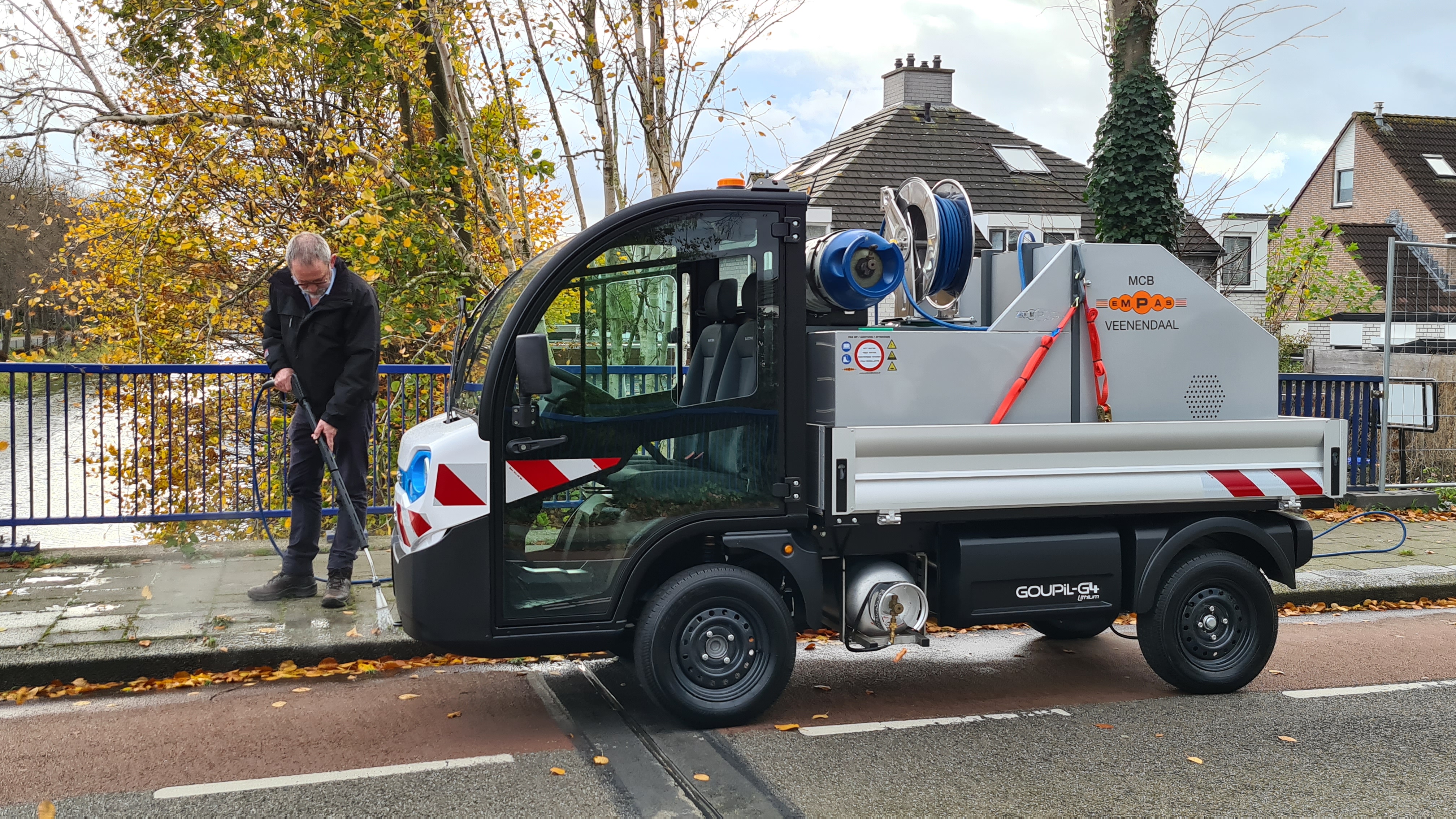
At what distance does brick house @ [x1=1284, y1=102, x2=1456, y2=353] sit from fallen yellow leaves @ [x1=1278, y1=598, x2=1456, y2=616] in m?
18.3

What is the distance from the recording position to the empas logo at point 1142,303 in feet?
17.5

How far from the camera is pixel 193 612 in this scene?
6.43 meters

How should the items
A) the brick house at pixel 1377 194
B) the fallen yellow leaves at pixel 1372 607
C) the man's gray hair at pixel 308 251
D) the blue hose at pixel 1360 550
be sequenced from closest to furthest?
the man's gray hair at pixel 308 251 < the fallen yellow leaves at pixel 1372 607 < the blue hose at pixel 1360 550 < the brick house at pixel 1377 194

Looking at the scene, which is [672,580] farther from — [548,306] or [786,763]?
[548,306]

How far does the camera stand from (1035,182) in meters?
26.1

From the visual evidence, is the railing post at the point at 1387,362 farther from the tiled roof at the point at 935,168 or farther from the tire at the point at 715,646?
the tiled roof at the point at 935,168

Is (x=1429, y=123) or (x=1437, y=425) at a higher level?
(x=1429, y=123)

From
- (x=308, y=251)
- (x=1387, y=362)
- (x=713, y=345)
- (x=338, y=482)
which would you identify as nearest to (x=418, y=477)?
(x=713, y=345)

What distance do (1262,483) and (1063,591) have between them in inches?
44.8

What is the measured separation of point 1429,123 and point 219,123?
40023mm

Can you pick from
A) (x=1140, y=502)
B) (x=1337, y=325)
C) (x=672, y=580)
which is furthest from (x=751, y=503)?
(x=1337, y=325)

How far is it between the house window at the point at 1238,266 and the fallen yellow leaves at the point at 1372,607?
17.2 meters

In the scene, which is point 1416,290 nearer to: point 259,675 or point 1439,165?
point 259,675

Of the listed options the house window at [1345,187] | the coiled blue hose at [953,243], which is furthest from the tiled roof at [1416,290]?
the house window at [1345,187]
